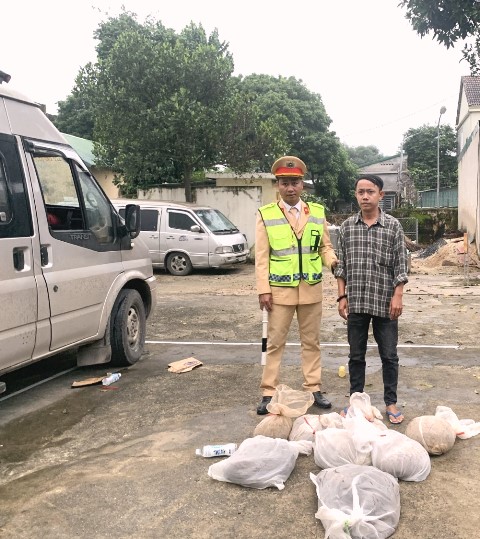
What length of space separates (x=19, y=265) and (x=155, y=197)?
13.1 meters

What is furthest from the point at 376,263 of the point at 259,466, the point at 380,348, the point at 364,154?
the point at 364,154

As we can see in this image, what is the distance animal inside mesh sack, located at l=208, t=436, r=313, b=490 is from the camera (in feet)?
10.4

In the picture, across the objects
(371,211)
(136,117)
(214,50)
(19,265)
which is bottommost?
(19,265)

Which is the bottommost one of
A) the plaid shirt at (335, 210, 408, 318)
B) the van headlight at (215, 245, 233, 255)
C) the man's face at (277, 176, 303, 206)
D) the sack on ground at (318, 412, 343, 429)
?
the sack on ground at (318, 412, 343, 429)

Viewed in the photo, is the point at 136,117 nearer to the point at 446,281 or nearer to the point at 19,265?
the point at 446,281

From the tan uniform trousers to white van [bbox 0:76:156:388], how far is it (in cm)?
179

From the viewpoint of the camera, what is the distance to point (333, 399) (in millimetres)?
4676

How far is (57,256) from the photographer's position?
4.70 meters

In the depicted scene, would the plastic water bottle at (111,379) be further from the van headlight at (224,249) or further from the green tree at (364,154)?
the green tree at (364,154)

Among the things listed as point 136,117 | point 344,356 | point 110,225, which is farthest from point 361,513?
point 136,117

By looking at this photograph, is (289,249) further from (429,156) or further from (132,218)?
(429,156)

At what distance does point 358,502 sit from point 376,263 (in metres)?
1.79

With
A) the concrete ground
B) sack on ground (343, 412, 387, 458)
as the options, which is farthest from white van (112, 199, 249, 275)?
sack on ground (343, 412, 387, 458)

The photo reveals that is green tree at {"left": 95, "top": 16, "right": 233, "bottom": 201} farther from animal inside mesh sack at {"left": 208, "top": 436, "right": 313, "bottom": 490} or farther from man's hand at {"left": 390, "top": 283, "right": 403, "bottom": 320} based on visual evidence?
animal inside mesh sack at {"left": 208, "top": 436, "right": 313, "bottom": 490}
